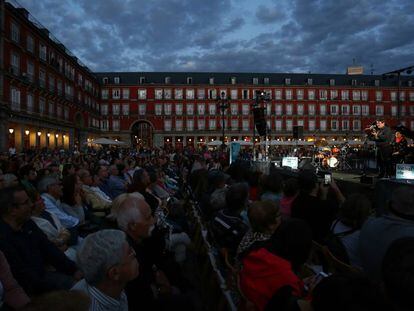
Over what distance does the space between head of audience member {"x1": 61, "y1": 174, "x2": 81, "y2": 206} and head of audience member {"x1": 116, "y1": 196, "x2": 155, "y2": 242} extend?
107 inches

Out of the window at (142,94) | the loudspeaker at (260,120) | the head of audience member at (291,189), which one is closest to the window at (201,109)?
the window at (142,94)

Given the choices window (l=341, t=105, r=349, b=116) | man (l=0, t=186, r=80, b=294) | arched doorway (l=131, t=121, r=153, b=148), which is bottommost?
man (l=0, t=186, r=80, b=294)

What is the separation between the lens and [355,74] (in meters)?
77.2

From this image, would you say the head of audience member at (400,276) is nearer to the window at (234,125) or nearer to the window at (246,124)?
the window at (234,125)

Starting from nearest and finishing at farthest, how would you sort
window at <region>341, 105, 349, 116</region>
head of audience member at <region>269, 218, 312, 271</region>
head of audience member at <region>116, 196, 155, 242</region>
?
head of audience member at <region>269, 218, 312, 271</region> < head of audience member at <region>116, 196, 155, 242</region> < window at <region>341, 105, 349, 116</region>

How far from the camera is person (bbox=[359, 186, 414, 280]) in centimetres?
329

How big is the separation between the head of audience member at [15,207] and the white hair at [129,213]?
1.07 m

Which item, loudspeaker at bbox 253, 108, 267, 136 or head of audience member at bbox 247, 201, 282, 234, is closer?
head of audience member at bbox 247, 201, 282, 234

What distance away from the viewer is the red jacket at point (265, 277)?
266 cm

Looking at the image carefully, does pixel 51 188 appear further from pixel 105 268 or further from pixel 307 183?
pixel 105 268

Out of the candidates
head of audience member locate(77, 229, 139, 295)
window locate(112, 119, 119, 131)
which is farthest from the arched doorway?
head of audience member locate(77, 229, 139, 295)

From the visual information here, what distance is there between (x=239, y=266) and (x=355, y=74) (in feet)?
265

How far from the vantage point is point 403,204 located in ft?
11.1

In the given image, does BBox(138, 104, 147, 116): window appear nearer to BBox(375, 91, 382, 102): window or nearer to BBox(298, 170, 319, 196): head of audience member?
BBox(375, 91, 382, 102): window
